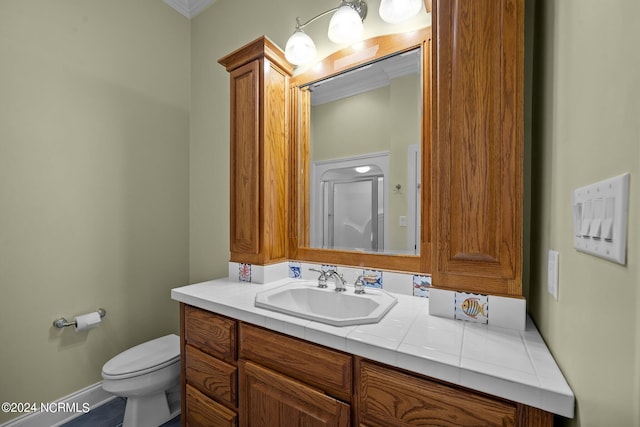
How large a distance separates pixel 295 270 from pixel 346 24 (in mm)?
1359

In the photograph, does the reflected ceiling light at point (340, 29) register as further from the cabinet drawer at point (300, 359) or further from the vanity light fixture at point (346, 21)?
the cabinet drawer at point (300, 359)

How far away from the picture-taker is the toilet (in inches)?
56.3

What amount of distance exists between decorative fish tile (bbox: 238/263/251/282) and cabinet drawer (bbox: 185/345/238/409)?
43cm

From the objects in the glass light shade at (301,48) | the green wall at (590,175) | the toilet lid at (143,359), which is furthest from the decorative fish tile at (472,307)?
the toilet lid at (143,359)

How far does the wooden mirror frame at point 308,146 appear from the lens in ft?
4.09

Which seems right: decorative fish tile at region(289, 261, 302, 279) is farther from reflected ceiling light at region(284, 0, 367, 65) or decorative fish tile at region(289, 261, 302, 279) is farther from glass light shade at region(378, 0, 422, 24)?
glass light shade at region(378, 0, 422, 24)

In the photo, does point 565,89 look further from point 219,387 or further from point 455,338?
point 219,387

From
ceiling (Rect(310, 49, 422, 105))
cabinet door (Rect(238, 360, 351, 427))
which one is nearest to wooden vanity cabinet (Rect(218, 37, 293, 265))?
ceiling (Rect(310, 49, 422, 105))

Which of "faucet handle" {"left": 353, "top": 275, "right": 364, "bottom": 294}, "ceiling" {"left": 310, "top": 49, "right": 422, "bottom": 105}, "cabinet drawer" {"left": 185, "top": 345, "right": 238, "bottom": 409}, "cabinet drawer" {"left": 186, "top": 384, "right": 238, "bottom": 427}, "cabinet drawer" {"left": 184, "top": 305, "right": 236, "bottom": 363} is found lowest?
"cabinet drawer" {"left": 186, "top": 384, "right": 238, "bottom": 427}

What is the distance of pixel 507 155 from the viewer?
0.89 metres

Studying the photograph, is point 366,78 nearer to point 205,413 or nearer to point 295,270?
point 295,270

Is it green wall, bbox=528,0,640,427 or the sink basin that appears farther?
the sink basin

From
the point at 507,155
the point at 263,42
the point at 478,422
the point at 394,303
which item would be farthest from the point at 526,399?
the point at 263,42

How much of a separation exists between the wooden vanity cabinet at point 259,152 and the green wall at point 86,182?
79cm
